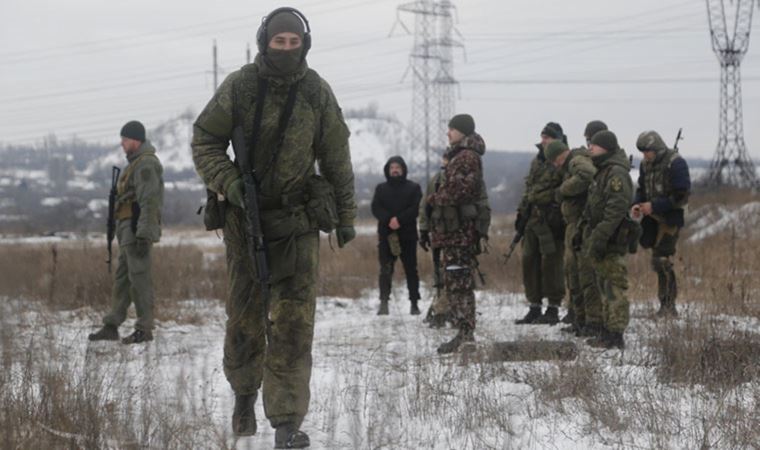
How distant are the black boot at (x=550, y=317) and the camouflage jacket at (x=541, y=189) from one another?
36.5 inches

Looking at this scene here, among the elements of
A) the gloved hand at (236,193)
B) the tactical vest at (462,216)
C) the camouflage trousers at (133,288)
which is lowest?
the camouflage trousers at (133,288)

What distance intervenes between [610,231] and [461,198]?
4.26 ft

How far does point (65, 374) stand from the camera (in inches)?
184

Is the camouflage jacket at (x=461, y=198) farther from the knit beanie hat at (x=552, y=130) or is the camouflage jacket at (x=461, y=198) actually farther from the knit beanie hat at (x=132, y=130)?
the knit beanie hat at (x=132, y=130)

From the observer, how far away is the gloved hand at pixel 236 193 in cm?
423

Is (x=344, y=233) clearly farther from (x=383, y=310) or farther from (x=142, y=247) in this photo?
(x=383, y=310)

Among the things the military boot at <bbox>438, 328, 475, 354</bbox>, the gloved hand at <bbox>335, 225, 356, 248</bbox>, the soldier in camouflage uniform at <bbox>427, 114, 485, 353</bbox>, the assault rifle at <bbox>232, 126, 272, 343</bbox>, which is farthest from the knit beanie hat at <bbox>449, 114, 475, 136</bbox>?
the assault rifle at <bbox>232, 126, 272, 343</bbox>

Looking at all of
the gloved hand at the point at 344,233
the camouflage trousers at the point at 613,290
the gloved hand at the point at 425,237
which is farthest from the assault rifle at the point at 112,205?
the camouflage trousers at the point at 613,290

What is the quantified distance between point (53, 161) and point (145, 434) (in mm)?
185648

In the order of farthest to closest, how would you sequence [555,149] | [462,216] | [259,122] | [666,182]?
[666,182], [555,149], [462,216], [259,122]

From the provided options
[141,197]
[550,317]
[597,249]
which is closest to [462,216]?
[597,249]

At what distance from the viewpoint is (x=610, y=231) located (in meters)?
7.21

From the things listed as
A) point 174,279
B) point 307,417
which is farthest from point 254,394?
point 174,279

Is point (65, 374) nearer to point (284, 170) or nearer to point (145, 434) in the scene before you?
point (145, 434)
